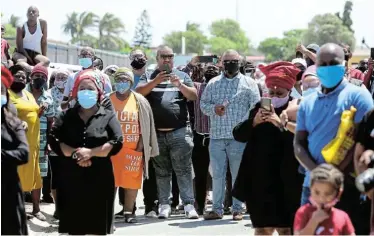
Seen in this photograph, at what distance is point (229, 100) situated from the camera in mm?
11586

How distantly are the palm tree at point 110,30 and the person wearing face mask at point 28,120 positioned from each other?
124777 millimetres

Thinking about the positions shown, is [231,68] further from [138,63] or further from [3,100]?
[3,100]

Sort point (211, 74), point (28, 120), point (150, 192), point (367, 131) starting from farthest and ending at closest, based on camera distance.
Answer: point (211, 74) → point (150, 192) → point (28, 120) → point (367, 131)

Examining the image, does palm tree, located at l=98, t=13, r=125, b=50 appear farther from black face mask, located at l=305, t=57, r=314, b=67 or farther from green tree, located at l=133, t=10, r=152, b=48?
black face mask, located at l=305, t=57, r=314, b=67

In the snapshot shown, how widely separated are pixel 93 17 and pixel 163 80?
127515mm

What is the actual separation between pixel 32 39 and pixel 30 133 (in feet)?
11.2

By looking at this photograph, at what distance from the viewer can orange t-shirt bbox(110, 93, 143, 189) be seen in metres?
11.3

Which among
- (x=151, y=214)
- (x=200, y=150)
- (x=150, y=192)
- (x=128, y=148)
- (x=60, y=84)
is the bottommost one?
(x=151, y=214)

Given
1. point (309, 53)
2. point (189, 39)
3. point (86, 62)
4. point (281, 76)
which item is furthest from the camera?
point (189, 39)

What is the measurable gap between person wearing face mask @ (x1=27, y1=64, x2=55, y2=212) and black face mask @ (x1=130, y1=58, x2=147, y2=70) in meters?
1.39

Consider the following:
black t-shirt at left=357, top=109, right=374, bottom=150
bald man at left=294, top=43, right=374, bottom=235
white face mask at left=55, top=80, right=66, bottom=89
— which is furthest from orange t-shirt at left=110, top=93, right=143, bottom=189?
black t-shirt at left=357, top=109, right=374, bottom=150

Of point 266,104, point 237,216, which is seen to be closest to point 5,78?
point 266,104

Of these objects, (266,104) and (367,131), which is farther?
(266,104)

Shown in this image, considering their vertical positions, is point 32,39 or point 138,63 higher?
point 32,39
